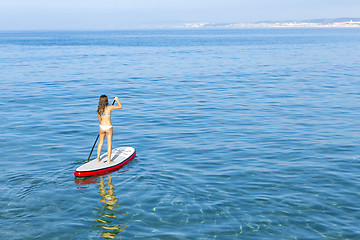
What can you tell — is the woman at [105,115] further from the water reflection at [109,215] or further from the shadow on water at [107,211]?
the water reflection at [109,215]

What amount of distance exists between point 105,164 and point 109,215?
3.78m

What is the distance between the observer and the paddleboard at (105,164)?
1444cm

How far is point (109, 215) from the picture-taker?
38.5 feet

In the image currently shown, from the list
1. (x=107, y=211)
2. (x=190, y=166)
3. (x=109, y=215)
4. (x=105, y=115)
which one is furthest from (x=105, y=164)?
(x=109, y=215)

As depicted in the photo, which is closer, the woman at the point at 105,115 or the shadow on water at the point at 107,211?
the shadow on water at the point at 107,211

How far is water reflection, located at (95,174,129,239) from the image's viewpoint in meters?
10.8

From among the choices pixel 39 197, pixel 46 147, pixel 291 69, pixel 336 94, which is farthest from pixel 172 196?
pixel 291 69

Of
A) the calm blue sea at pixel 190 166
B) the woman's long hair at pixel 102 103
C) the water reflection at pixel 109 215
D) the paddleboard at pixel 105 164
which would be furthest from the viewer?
the woman's long hair at pixel 102 103

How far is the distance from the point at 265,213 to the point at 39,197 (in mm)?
6975

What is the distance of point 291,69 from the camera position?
49344mm

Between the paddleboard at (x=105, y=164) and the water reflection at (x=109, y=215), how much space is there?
831 mm

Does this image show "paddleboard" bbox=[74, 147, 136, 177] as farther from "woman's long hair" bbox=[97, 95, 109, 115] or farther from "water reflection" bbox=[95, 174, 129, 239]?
"woman's long hair" bbox=[97, 95, 109, 115]

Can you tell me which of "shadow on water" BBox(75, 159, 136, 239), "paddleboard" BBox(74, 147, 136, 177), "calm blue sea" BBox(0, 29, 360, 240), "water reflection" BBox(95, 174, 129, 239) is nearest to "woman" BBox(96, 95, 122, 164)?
"paddleboard" BBox(74, 147, 136, 177)

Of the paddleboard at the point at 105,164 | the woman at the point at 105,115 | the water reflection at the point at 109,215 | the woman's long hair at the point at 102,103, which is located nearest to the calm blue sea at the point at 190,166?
the water reflection at the point at 109,215
